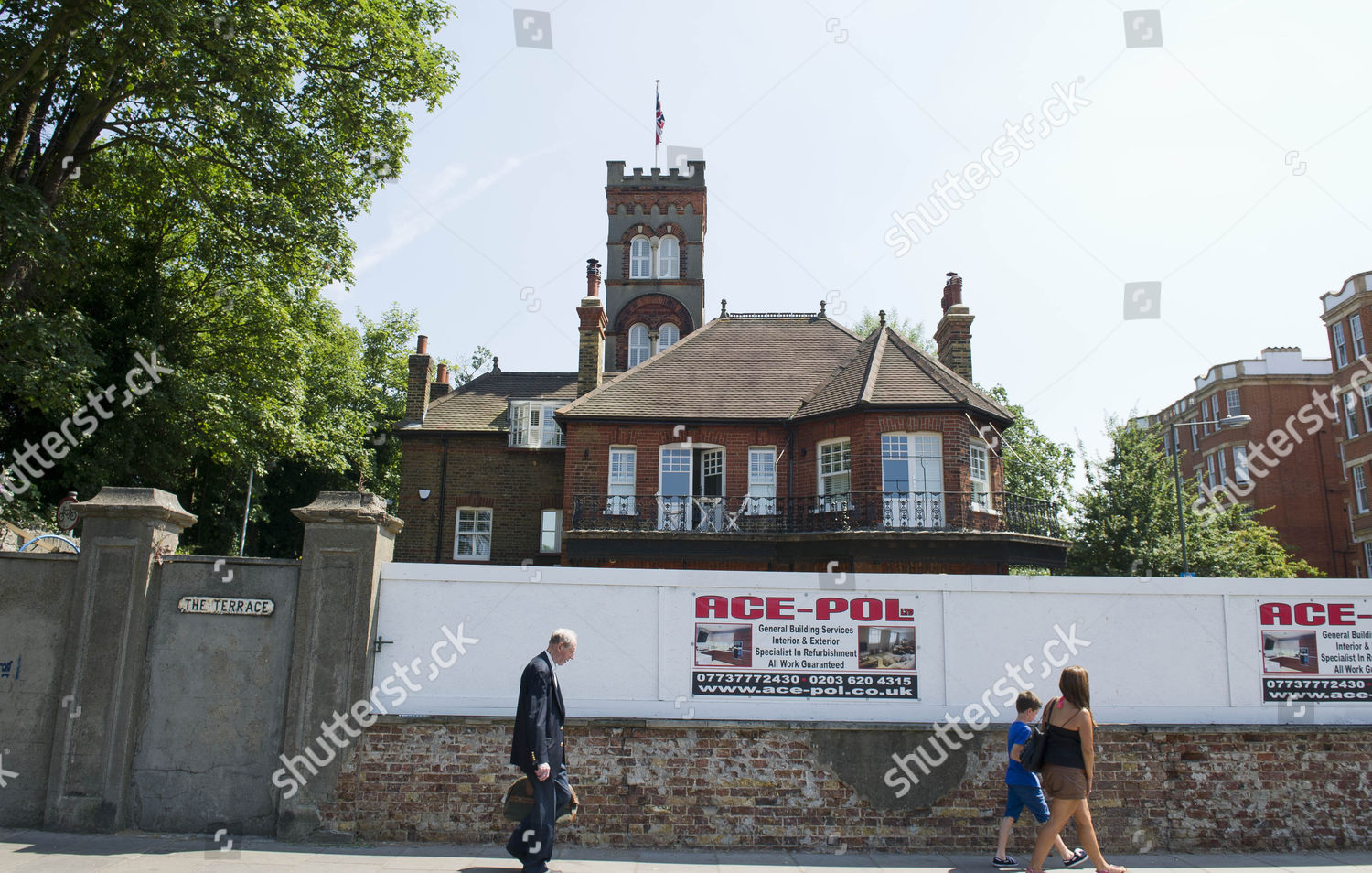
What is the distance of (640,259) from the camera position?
3409 cm

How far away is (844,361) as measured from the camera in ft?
83.7

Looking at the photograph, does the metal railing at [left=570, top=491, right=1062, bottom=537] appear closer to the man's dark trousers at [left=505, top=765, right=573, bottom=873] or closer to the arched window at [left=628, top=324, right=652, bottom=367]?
the arched window at [left=628, top=324, right=652, bottom=367]

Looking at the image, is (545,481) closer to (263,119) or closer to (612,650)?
(263,119)

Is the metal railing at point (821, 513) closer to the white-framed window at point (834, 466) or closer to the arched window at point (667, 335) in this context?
the white-framed window at point (834, 466)

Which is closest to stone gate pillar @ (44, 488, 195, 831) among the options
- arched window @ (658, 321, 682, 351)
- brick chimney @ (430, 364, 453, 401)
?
brick chimney @ (430, 364, 453, 401)

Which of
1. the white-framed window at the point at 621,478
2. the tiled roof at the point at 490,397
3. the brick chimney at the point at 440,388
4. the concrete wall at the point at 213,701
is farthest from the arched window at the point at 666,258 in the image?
the concrete wall at the point at 213,701

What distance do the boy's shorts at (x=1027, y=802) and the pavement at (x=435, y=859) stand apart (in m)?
0.55

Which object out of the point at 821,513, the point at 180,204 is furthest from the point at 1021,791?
the point at 180,204

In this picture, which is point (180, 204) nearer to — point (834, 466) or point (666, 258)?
point (834, 466)

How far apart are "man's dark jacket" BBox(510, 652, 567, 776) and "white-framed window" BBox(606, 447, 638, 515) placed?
16049 millimetres

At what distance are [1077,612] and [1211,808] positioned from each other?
216 centimetres

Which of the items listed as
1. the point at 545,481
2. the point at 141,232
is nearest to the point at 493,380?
the point at 545,481

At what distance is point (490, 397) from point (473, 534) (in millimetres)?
5362

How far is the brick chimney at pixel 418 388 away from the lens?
28.5m
